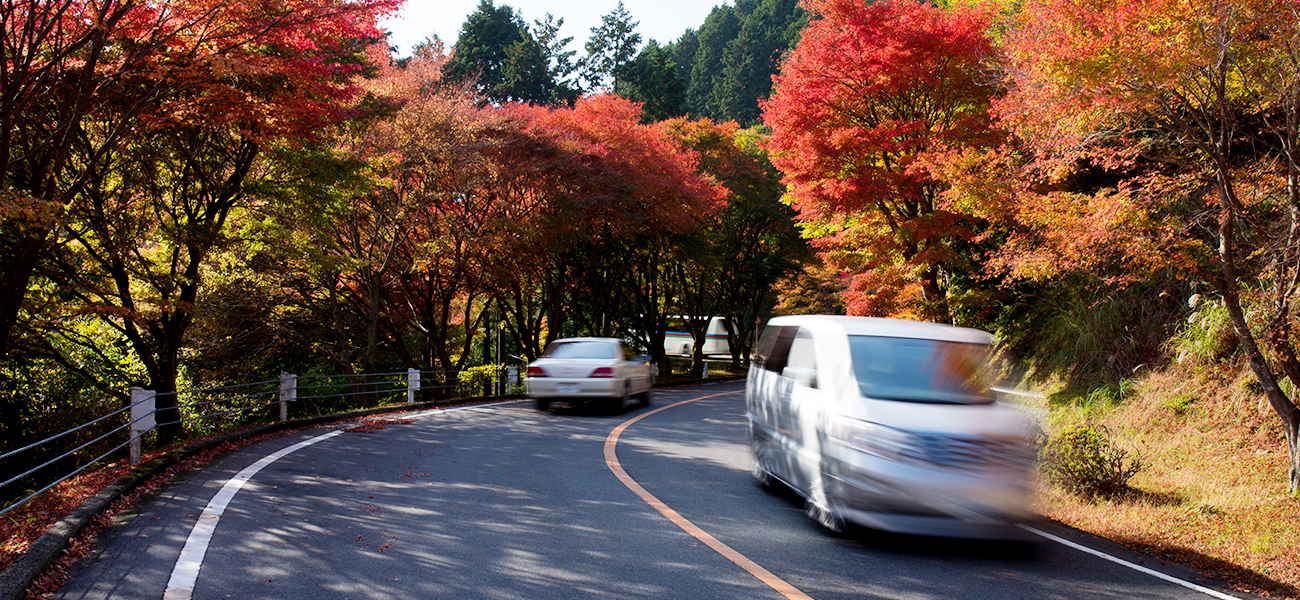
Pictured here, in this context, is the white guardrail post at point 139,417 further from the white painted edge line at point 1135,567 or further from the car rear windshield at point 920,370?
the white painted edge line at point 1135,567

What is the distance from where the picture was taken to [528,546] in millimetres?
5547

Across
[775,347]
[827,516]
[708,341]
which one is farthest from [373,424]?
[708,341]

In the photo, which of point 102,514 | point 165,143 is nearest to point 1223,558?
point 102,514

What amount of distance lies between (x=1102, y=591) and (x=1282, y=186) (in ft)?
20.5

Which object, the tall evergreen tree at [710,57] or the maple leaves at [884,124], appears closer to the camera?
the maple leaves at [884,124]

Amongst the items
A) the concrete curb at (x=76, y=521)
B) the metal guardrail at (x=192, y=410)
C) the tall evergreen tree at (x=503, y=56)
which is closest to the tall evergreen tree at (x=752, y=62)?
the tall evergreen tree at (x=503, y=56)

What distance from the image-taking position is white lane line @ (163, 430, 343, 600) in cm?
453

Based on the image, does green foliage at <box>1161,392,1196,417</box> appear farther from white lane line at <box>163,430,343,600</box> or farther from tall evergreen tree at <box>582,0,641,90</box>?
tall evergreen tree at <box>582,0,641,90</box>

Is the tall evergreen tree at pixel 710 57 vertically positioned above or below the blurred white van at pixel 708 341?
above

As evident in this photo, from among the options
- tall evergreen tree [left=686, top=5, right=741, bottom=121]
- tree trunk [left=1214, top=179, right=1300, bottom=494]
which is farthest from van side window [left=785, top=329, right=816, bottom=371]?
tall evergreen tree [left=686, top=5, right=741, bottom=121]

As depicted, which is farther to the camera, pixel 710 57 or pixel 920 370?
pixel 710 57

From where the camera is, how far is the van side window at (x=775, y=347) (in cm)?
771

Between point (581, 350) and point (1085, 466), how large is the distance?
9.08 m

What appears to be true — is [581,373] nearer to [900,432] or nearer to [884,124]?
[884,124]
